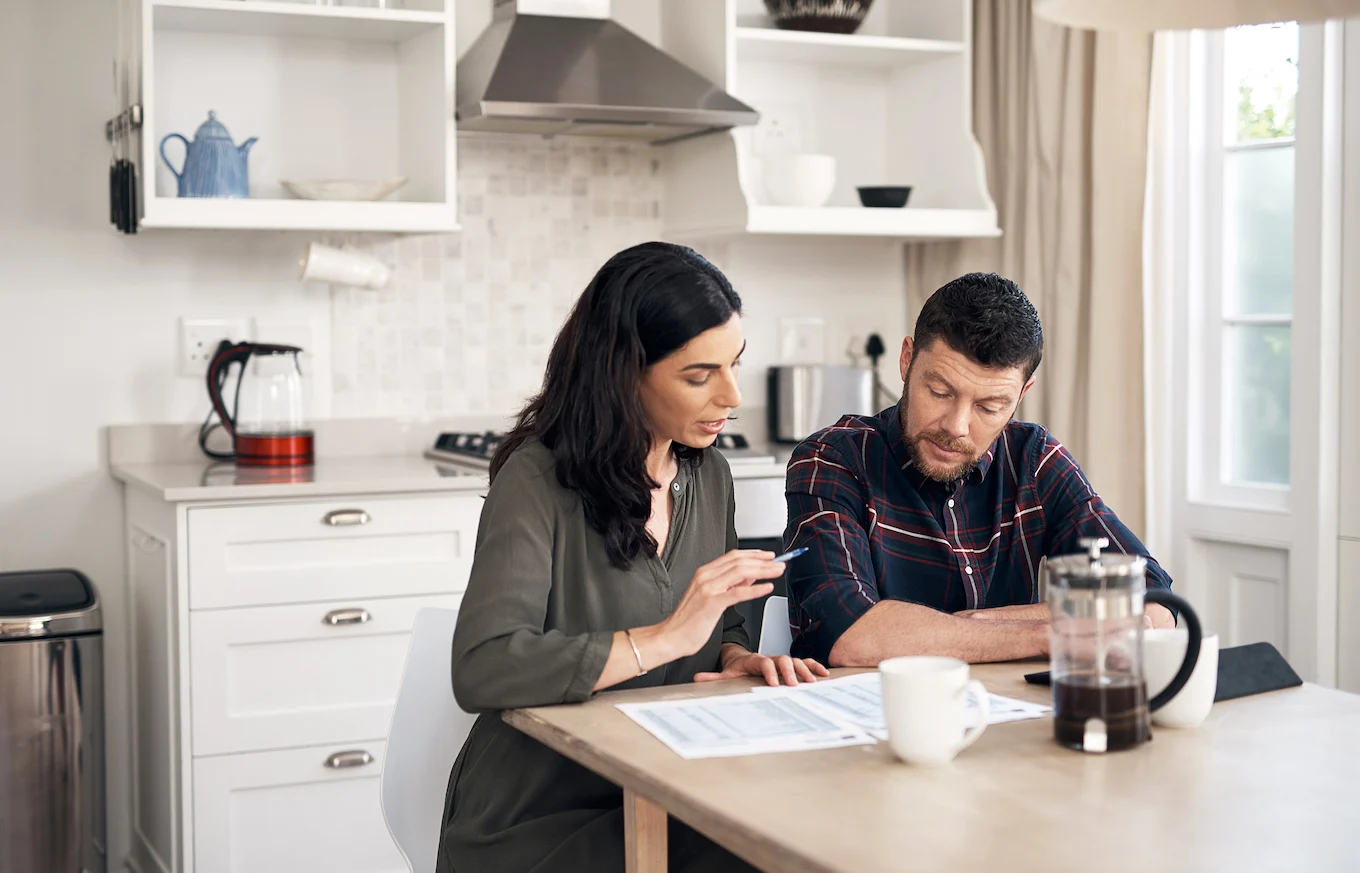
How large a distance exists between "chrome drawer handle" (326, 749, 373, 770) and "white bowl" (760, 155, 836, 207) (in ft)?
5.02

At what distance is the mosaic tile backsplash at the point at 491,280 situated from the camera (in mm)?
3369

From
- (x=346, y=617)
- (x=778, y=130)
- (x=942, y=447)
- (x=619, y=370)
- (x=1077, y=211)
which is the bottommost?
(x=346, y=617)

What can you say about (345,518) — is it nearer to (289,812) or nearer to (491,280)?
(289,812)

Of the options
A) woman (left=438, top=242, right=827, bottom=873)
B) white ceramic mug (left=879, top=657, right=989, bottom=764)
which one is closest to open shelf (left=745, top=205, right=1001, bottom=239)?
woman (left=438, top=242, right=827, bottom=873)

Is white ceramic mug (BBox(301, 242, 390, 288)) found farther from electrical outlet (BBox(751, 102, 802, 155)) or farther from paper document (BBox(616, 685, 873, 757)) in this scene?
paper document (BBox(616, 685, 873, 757))

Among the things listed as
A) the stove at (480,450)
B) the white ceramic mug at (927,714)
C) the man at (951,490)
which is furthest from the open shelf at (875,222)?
the white ceramic mug at (927,714)

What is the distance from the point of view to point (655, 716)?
1403 millimetres

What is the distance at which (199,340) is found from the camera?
3.20 metres

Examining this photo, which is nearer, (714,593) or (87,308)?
(714,593)

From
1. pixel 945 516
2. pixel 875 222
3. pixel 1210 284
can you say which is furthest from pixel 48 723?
pixel 1210 284

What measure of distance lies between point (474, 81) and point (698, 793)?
2253mm

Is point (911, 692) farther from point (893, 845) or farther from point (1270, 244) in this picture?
point (1270, 244)

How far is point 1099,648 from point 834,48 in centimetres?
246

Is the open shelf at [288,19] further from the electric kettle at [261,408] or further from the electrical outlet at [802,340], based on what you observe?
the electrical outlet at [802,340]
